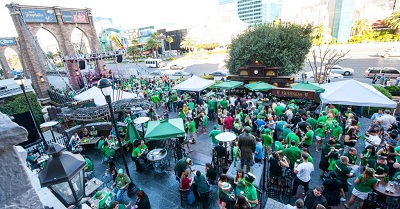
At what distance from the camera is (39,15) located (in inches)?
832

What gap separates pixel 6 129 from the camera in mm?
1317

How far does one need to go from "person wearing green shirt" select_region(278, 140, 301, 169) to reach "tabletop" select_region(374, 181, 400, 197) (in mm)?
1925

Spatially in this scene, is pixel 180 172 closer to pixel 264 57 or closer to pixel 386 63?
pixel 264 57

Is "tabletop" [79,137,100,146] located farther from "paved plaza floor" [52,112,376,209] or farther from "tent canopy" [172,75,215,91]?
"tent canopy" [172,75,215,91]

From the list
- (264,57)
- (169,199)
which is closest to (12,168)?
(169,199)

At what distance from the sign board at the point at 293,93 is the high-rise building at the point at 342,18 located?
69.3 metres

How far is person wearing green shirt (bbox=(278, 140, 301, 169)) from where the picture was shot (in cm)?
618

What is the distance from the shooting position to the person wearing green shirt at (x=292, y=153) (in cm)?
618

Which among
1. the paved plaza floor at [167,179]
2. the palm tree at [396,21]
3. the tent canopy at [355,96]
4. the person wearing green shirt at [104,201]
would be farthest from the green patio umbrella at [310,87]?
the palm tree at [396,21]

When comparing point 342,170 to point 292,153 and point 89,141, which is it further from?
point 89,141

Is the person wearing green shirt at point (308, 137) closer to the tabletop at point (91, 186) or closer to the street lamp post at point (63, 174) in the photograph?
the street lamp post at point (63, 174)

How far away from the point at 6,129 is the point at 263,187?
6.66m

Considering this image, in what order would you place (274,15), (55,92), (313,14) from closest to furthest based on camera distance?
(55,92) → (313,14) → (274,15)

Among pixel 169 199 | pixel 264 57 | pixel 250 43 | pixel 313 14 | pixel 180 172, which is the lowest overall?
pixel 169 199
